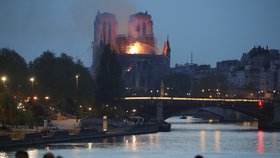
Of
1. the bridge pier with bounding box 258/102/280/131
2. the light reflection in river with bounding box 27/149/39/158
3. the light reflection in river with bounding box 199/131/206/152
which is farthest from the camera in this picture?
the bridge pier with bounding box 258/102/280/131

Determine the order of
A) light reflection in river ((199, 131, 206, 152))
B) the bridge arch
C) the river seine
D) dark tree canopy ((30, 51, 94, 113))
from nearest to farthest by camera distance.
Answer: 1. the river seine
2. light reflection in river ((199, 131, 206, 152))
3. dark tree canopy ((30, 51, 94, 113))
4. the bridge arch

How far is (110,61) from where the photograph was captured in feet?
377

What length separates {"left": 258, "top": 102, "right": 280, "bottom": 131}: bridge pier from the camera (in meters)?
112

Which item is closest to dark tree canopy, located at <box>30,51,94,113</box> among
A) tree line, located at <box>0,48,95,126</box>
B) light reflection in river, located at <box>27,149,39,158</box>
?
tree line, located at <box>0,48,95,126</box>

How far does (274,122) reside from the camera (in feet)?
369

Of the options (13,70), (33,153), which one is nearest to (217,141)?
(33,153)

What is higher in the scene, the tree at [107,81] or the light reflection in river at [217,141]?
the tree at [107,81]

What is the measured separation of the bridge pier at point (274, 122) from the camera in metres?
112

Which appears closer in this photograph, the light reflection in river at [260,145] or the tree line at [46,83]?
the light reflection in river at [260,145]

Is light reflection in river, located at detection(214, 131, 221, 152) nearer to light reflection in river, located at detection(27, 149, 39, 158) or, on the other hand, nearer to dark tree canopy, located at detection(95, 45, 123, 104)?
light reflection in river, located at detection(27, 149, 39, 158)

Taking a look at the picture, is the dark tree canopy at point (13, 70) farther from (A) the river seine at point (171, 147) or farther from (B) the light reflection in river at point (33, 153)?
(B) the light reflection in river at point (33, 153)

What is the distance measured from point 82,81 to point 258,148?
43.2m

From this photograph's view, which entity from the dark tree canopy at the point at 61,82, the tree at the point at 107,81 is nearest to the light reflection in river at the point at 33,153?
the dark tree canopy at the point at 61,82

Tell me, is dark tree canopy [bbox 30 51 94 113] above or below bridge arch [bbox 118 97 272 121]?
above
